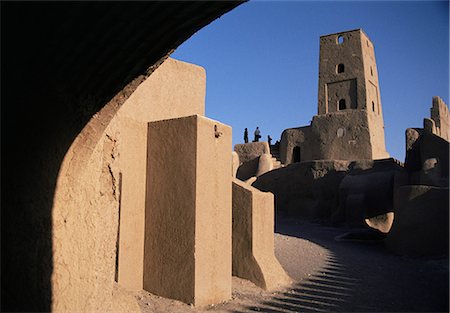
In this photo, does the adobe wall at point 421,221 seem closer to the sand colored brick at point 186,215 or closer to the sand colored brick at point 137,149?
the sand colored brick at point 186,215

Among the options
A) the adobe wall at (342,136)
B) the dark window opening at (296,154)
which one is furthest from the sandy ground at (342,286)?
the dark window opening at (296,154)

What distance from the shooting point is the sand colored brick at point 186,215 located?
5273mm

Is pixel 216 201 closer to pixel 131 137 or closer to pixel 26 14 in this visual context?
pixel 131 137

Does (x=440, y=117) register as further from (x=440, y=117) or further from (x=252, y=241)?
(x=252, y=241)

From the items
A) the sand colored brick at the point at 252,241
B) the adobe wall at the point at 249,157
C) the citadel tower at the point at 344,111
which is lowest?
the sand colored brick at the point at 252,241

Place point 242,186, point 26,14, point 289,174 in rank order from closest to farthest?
1. point 26,14
2. point 242,186
3. point 289,174

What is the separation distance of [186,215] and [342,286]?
3.36 meters

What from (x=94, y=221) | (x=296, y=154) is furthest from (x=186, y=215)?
(x=296, y=154)

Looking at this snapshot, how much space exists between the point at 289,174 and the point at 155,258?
48.4 ft

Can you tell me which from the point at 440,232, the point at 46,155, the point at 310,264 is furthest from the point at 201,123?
the point at 440,232

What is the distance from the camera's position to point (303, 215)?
18.3 m

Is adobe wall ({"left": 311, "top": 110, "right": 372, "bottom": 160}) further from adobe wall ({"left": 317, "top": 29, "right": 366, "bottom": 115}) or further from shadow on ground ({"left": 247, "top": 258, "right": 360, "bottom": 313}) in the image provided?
shadow on ground ({"left": 247, "top": 258, "right": 360, "bottom": 313})

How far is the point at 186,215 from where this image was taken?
17.5ft

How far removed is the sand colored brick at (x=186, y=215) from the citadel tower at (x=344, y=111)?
1838 centimetres
